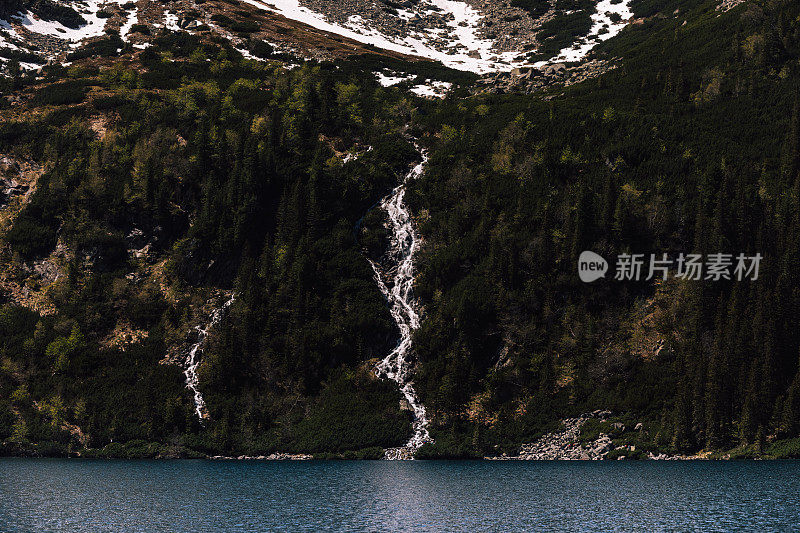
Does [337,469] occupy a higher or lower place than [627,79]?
lower

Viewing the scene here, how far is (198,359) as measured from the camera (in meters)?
107

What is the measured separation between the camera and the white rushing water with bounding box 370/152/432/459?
98062mm

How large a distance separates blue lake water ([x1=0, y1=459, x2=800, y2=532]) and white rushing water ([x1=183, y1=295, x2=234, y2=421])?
64.0 ft

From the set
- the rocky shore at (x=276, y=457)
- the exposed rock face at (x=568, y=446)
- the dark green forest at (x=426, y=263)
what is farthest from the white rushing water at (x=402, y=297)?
the exposed rock face at (x=568, y=446)

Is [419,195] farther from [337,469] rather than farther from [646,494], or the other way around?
[646,494]

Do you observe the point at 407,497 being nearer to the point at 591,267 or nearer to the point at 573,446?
the point at 573,446

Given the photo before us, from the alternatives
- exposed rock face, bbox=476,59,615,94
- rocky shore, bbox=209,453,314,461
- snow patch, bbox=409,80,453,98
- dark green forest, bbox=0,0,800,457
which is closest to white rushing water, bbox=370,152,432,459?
dark green forest, bbox=0,0,800,457

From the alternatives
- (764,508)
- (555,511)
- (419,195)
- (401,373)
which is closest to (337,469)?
(401,373)

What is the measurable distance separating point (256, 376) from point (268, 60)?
110460 mm

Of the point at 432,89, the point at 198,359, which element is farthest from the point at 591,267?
the point at 432,89

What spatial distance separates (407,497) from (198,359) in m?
59.4

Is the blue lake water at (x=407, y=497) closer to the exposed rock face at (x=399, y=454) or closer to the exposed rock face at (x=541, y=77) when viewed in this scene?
the exposed rock face at (x=399, y=454)

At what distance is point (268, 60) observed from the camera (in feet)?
612

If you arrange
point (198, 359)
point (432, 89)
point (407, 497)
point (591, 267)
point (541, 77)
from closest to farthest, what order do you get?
point (407, 497), point (591, 267), point (198, 359), point (432, 89), point (541, 77)
